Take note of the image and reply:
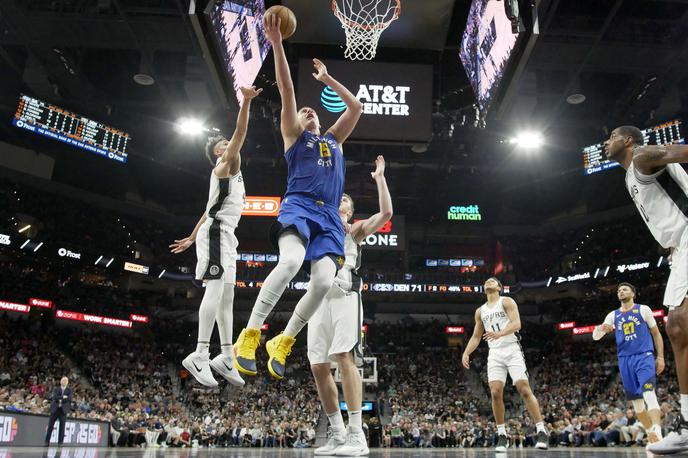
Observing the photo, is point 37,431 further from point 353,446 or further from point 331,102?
point 353,446

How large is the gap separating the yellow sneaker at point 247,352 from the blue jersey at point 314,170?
3.50 feet

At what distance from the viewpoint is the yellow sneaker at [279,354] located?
405 centimetres

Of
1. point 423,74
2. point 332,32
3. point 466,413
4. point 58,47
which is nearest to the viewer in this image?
point 423,74

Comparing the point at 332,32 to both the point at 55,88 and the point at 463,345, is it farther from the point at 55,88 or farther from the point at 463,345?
the point at 463,345

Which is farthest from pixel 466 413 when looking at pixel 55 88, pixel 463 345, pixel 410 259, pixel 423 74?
Answer: pixel 55 88

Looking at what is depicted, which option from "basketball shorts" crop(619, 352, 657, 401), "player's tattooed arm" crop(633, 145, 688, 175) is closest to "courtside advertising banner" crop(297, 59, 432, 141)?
"basketball shorts" crop(619, 352, 657, 401)

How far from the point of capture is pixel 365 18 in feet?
34.1

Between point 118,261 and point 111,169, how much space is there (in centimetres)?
437

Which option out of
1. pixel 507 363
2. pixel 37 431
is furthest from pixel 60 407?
pixel 507 363

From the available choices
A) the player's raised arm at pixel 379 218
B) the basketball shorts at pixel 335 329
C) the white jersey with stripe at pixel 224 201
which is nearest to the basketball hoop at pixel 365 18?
the player's raised arm at pixel 379 218

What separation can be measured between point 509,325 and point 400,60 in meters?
8.09

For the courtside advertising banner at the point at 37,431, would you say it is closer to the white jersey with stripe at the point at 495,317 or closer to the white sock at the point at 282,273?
the white jersey with stripe at the point at 495,317

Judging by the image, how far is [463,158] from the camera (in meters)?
23.4

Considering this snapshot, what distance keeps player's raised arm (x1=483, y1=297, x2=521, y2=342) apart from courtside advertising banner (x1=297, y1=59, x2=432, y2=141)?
459cm
